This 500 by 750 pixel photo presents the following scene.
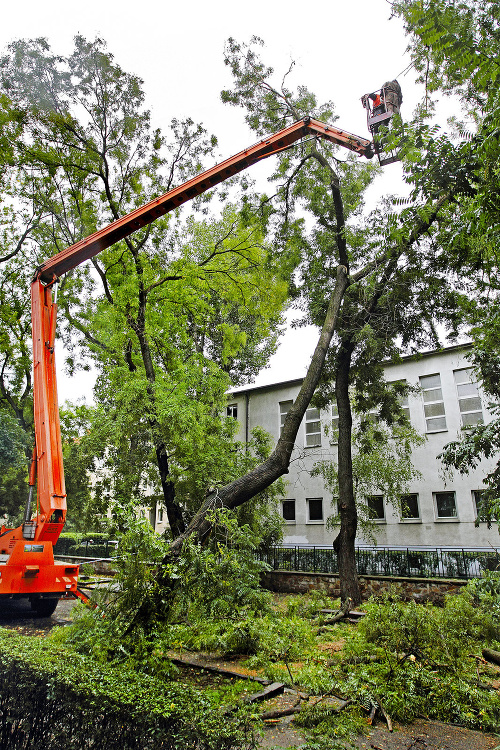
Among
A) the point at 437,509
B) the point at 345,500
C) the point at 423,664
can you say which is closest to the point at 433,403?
the point at 437,509

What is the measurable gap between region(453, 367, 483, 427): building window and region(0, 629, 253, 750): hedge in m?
18.2

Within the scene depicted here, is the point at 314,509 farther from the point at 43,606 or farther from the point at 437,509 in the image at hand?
the point at 43,606

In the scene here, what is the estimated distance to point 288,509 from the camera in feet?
79.4

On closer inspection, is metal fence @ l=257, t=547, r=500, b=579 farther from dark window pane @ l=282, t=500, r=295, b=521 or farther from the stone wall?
dark window pane @ l=282, t=500, r=295, b=521

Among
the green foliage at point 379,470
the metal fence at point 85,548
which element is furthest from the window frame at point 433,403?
the metal fence at point 85,548

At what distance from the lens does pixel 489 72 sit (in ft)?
16.2

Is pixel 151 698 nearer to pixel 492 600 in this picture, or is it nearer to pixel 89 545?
pixel 492 600

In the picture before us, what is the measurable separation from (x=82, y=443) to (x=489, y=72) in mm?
12807

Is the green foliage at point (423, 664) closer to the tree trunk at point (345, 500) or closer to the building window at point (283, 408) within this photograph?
the tree trunk at point (345, 500)

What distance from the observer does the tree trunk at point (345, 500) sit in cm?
1192

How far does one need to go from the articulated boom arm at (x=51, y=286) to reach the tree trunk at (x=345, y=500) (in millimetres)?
5423

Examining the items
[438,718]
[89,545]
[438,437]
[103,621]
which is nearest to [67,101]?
[103,621]

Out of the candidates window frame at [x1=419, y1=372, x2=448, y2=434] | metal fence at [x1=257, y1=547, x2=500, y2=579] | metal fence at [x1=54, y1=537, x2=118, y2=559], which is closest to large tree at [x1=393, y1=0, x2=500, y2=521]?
metal fence at [x1=257, y1=547, x2=500, y2=579]

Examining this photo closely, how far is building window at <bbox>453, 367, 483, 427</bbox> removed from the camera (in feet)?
63.6
